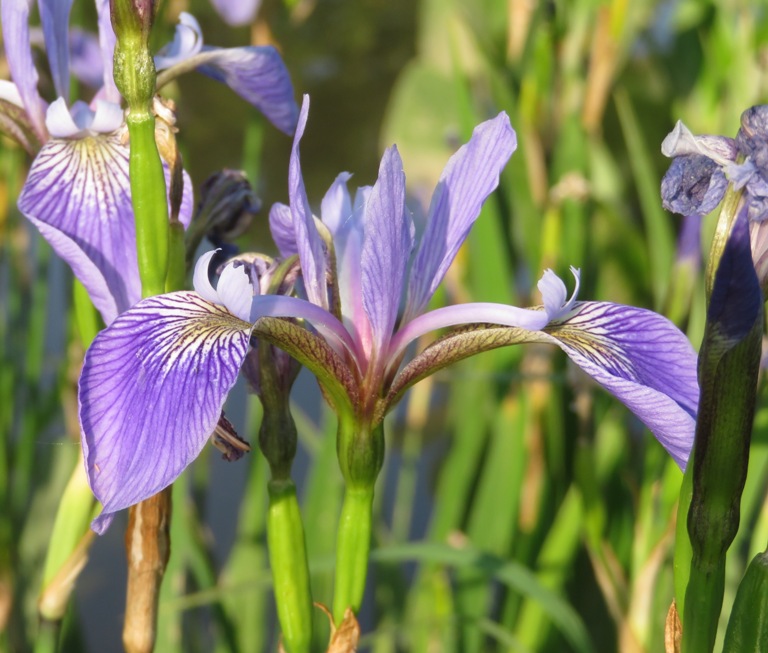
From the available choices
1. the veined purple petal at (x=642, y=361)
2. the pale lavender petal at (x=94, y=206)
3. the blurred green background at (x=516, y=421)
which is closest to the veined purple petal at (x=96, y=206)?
the pale lavender petal at (x=94, y=206)

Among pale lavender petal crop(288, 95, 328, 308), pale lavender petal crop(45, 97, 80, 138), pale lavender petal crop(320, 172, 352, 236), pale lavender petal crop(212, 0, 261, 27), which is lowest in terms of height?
pale lavender petal crop(288, 95, 328, 308)

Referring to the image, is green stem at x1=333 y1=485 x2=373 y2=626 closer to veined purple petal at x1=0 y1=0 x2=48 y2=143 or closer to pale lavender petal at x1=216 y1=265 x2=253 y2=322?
pale lavender petal at x1=216 y1=265 x2=253 y2=322

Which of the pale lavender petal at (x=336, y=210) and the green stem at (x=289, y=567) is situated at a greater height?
the pale lavender petal at (x=336, y=210)

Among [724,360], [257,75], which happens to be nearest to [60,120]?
[257,75]

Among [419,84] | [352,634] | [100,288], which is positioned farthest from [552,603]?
[419,84]

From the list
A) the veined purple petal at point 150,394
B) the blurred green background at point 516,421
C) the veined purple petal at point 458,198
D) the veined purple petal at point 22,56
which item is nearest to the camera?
the veined purple petal at point 150,394

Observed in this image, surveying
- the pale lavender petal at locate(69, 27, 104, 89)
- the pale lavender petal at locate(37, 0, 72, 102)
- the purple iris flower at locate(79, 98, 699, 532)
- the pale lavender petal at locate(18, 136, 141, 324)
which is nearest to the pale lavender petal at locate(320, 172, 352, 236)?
the purple iris flower at locate(79, 98, 699, 532)

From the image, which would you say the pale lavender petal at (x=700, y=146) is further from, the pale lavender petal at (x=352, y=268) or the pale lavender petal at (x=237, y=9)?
the pale lavender petal at (x=237, y=9)
